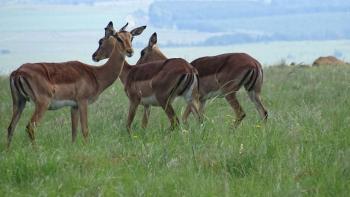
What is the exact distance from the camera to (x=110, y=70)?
953cm

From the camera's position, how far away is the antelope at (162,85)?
877cm

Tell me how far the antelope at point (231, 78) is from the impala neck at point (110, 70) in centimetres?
98

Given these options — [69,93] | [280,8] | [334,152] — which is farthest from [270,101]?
[280,8]

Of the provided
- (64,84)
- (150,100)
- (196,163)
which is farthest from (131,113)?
(196,163)

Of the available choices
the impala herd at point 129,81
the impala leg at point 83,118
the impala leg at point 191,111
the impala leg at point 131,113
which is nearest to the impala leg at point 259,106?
the impala herd at point 129,81

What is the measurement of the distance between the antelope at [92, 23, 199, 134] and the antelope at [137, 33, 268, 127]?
24.8 inches

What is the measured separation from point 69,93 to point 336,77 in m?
8.02

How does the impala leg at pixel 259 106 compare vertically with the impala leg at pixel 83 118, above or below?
below

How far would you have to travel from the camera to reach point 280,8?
90.9 metres

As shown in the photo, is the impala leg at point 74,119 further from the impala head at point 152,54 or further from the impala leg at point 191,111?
the impala head at point 152,54

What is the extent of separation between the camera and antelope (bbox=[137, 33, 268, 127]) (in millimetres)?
9750

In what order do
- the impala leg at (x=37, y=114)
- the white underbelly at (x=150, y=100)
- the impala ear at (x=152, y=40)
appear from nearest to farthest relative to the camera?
the impala leg at (x=37, y=114) < the white underbelly at (x=150, y=100) < the impala ear at (x=152, y=40)

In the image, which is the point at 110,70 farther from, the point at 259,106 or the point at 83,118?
the point at 259,106

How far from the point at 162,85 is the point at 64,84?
43.6 inches
